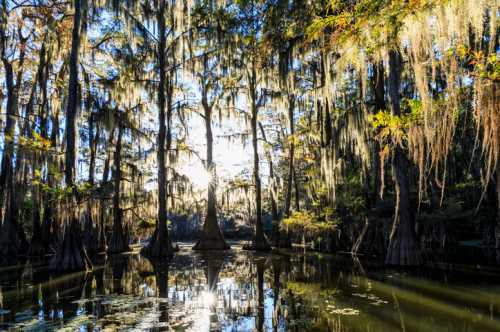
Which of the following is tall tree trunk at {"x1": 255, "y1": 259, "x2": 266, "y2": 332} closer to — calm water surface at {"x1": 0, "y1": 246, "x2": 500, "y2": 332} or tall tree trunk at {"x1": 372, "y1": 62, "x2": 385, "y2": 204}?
calm water surface at {"x1": 0, "y1": 246, "x2": 500, "y2": 332}

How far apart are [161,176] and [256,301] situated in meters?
12.9

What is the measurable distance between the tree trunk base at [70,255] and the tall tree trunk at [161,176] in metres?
5.44

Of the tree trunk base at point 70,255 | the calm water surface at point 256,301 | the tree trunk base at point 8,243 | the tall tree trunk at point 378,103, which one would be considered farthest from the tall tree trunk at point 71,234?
the tall tree trunk at point 378,103

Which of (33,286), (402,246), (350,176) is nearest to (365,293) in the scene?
(402,246)

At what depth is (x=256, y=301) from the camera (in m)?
7.14

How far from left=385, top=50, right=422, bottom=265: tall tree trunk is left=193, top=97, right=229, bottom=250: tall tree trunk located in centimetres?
1163

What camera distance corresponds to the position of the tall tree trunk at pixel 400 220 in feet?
38.8

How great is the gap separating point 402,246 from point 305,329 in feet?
26.1

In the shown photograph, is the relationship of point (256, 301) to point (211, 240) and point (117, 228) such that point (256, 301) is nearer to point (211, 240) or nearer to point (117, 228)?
point (211, 240)

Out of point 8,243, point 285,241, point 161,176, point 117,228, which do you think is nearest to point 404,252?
point 285,241

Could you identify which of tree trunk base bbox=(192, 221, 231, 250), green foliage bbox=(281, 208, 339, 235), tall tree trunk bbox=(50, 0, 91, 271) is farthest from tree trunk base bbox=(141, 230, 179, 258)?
green foliage bbox=(281, 208, 339, 235)

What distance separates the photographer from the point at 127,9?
16.8 meters

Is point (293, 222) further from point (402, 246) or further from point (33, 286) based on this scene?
point (33, 286)

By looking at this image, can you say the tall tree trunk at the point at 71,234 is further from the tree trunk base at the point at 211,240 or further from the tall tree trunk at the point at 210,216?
the tall tree trunk at the point at 210,216
